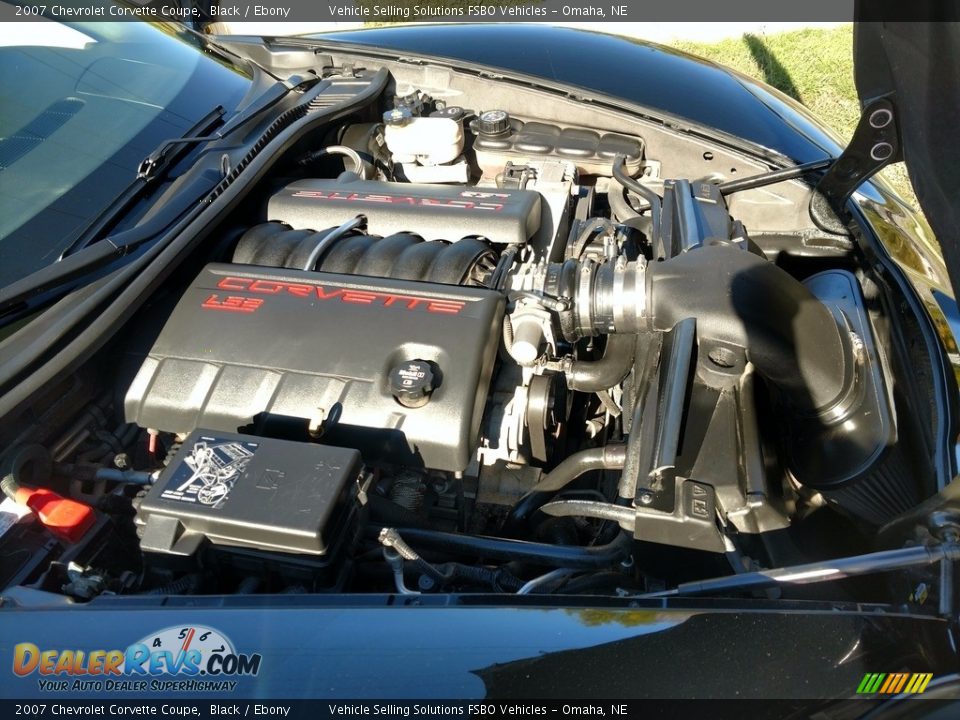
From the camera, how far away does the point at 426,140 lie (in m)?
2.52

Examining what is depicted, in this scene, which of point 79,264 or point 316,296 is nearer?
point 79,264

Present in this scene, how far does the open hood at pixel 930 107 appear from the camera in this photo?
1253mm

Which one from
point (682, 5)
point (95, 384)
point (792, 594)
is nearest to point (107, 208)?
point (95, 384)

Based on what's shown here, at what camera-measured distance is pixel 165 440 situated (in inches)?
66.1

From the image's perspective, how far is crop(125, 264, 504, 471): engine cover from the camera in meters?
1.49

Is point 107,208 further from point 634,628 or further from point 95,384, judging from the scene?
point 634,628

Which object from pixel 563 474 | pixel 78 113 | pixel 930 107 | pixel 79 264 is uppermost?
pixel 930 107

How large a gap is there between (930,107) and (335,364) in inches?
51.3

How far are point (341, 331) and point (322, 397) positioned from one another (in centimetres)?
17

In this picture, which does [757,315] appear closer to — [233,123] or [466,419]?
[466,419]

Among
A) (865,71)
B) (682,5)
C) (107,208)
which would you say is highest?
(865,71)

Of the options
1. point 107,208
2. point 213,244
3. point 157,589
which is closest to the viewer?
point 157,589

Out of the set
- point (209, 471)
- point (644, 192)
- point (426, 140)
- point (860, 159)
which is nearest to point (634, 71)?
point (644, 192)

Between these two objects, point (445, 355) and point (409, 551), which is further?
point (445, 355)
